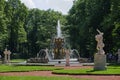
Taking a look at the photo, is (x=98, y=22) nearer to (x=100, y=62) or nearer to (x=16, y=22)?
(x=16, y=22)

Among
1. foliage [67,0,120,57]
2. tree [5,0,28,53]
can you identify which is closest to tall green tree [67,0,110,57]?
foliage [67,0,120,57]

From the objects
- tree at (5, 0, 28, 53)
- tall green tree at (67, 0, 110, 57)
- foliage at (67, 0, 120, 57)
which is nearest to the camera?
foliage at (67, 0, 120, 57)

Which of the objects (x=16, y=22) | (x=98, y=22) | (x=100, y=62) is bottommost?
(x=100, y=62)

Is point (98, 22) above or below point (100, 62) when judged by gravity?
above

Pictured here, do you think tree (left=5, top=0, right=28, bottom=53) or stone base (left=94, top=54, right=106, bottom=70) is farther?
tree (left=5, top=0, right=28, bottom=53)

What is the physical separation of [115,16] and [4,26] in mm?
28375

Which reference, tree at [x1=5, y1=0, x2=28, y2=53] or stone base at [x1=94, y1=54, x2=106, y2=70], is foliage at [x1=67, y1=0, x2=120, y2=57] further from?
stone base at [x1=94, y1=54, x2=106, y2=70]

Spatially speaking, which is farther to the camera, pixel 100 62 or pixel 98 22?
pixel 98 22

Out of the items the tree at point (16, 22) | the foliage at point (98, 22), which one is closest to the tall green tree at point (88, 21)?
the foliage at point (98, 22)

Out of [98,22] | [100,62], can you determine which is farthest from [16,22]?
[100,62]

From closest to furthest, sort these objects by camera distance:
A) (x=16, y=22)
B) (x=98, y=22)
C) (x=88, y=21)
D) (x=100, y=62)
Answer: (x=100, y=62) → (x=98, y=22) → (x=88, y=21) → (x=16, y=22)

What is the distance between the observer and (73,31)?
95750 millimetres

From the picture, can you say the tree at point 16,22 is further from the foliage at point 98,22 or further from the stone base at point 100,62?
the stone base at point 100,62

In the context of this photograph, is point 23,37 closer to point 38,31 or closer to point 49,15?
point 38,31
